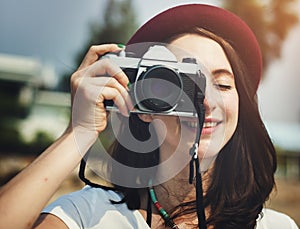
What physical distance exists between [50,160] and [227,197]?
322 mm

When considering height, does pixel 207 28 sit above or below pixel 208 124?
above

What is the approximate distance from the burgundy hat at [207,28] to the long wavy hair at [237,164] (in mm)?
11

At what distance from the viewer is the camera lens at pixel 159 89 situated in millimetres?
786

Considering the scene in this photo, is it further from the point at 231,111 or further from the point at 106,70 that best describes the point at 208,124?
the point at 106,70

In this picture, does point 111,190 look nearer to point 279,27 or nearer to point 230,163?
point 230,163

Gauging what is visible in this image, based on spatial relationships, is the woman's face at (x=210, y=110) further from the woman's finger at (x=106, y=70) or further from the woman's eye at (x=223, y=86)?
the woman's finger at (x=106, y=70)

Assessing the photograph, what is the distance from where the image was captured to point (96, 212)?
803 millimetres

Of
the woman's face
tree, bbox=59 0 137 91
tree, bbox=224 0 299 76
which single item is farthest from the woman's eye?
tree, bbox=59 0 137 91

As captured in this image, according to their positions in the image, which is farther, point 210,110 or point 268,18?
point 268,18

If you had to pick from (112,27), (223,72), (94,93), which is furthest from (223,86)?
(112,27)

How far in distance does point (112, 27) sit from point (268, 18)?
1.51ft

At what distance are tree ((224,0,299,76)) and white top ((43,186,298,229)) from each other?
2.54 feet

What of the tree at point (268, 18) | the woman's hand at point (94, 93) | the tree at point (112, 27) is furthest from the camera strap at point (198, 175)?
the tree at point (112, 27)

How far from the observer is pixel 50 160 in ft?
2.37
